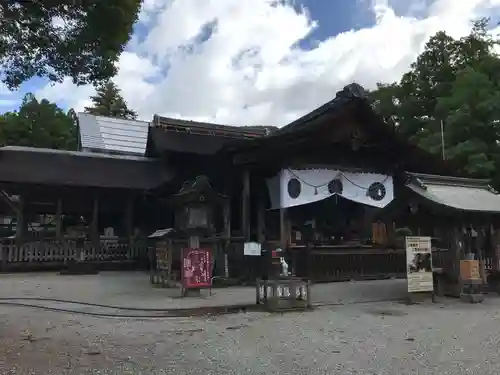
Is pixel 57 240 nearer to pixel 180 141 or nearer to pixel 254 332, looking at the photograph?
pixel 180 141

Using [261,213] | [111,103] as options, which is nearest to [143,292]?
[261,213]

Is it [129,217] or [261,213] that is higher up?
[129,217]

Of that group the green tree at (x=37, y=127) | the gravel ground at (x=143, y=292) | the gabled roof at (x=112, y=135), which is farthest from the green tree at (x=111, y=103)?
the gravel ground at (x=143, y=292)

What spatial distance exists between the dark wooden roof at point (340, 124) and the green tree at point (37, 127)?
92.7 ft

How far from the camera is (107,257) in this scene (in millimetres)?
17562

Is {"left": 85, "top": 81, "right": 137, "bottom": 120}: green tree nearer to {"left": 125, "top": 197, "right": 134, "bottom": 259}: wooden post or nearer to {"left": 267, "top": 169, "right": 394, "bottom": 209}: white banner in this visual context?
{"left": 125, "top": 197, "right": 134, "bottom": 259}: wooden post

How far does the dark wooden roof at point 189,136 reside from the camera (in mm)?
17422

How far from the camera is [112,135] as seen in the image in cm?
2506

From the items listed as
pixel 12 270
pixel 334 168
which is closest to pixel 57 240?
pixel 12 270

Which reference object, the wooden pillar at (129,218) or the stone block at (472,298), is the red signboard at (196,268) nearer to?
the stone block at (472,298)

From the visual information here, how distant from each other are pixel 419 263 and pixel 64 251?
499 inches

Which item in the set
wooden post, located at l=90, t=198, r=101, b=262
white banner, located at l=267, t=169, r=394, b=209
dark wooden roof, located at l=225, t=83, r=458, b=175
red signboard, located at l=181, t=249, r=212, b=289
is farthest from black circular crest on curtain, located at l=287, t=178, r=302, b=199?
wooden post, located at l=90, t=198, r=101, b=262

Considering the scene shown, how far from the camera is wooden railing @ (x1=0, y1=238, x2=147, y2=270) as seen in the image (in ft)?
53.3

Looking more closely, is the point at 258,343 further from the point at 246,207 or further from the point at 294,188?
the point at 246,207
